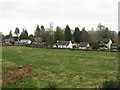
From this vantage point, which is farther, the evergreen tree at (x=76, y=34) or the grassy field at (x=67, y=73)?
the evergreen tree at (x=76, y=34)

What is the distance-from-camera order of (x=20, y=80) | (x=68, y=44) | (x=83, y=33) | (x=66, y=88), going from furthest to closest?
(x=83, y=33), (x=68, y=44), (x=20, y=80), (x=66, y=88)

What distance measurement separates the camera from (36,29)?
105 meters

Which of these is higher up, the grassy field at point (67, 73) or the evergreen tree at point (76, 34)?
the evergreen tree at point (76, 34)

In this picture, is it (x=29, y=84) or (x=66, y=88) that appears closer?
(x=66, y=88)

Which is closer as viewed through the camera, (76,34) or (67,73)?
(67,73)

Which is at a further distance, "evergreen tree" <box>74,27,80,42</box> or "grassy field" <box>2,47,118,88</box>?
"evergreen tree" <box>74,27,80,42</box>

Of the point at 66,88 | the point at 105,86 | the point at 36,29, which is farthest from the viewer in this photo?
the point at 36,29

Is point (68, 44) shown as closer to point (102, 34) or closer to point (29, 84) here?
point (102, 34)

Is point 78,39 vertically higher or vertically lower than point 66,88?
higher

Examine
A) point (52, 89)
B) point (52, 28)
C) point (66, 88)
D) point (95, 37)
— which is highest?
point (52, 28)

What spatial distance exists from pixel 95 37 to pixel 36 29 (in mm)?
48499

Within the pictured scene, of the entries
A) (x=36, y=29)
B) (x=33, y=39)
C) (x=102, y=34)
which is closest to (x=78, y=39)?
(x=102, y=34)

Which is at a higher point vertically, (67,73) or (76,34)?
(76,34)

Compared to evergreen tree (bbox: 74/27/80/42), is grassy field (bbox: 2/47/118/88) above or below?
below
